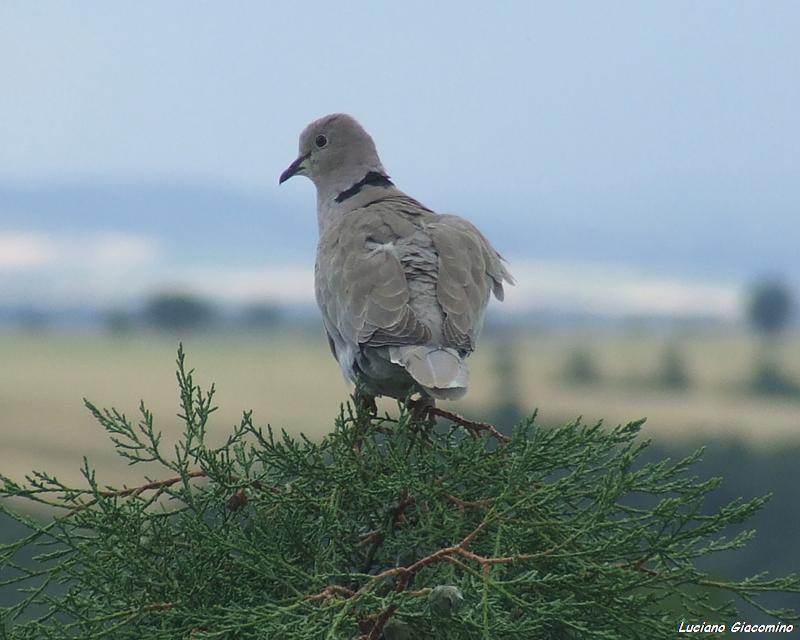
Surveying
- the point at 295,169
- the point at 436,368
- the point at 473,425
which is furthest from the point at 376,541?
the point at 295,169

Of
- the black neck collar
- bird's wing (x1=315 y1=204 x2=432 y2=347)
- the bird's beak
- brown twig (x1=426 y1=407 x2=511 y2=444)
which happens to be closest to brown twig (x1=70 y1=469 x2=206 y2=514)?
brown twig (x1=426 y1=407 x2=511 y2=444)

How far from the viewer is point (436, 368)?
419 cm

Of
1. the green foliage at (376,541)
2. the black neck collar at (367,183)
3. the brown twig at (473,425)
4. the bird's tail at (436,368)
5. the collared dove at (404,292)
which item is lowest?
the green foliage at (376,541)

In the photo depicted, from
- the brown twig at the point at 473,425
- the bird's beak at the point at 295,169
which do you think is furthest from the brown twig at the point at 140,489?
the bird's beak at the point at 295,169

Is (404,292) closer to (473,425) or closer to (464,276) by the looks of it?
(464,276)

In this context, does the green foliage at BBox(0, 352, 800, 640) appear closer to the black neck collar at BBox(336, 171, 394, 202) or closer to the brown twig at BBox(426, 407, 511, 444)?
the brown twig at BBox(426, 407, 511, 444)

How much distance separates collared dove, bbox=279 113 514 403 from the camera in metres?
4.37

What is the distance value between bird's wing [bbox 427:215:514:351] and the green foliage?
3.72 ft

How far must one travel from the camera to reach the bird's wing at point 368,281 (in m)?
4.47

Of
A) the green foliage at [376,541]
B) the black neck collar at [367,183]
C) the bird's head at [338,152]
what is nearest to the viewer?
the green foliage at [376,541]

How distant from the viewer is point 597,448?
129 inches

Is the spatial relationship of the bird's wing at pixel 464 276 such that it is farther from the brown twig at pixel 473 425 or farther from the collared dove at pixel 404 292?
the brown twig at pixel 473 425

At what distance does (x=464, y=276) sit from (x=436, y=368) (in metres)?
0.64

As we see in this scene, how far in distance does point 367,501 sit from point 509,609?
445mm
